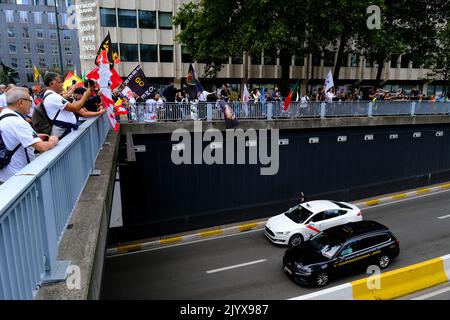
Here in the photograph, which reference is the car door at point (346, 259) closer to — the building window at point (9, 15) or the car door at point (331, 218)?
the car door at point (331, 218)

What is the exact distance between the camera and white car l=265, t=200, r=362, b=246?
1412 cm

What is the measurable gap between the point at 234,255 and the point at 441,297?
23.4 ft

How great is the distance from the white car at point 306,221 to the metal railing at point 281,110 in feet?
16.3

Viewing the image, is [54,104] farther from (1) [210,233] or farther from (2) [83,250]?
(1) [210,233]

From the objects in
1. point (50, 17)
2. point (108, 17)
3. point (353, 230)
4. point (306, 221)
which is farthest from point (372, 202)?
point (50, 17)

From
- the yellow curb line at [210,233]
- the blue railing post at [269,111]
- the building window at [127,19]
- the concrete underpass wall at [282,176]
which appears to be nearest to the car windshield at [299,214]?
the concrete underpass wall at [282,176]

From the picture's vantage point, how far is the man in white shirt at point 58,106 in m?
5.23

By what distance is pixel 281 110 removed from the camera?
17.2 meters

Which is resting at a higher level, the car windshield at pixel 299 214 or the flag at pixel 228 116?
the flag at pixel 228 116

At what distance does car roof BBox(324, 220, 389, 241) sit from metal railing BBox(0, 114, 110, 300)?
31.2 feet

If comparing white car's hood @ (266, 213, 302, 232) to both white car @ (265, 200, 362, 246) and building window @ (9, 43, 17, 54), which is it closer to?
white car @ (265, 200, 362, 246)

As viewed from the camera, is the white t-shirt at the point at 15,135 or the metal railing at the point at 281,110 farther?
the metal railing at the point at 281,110
